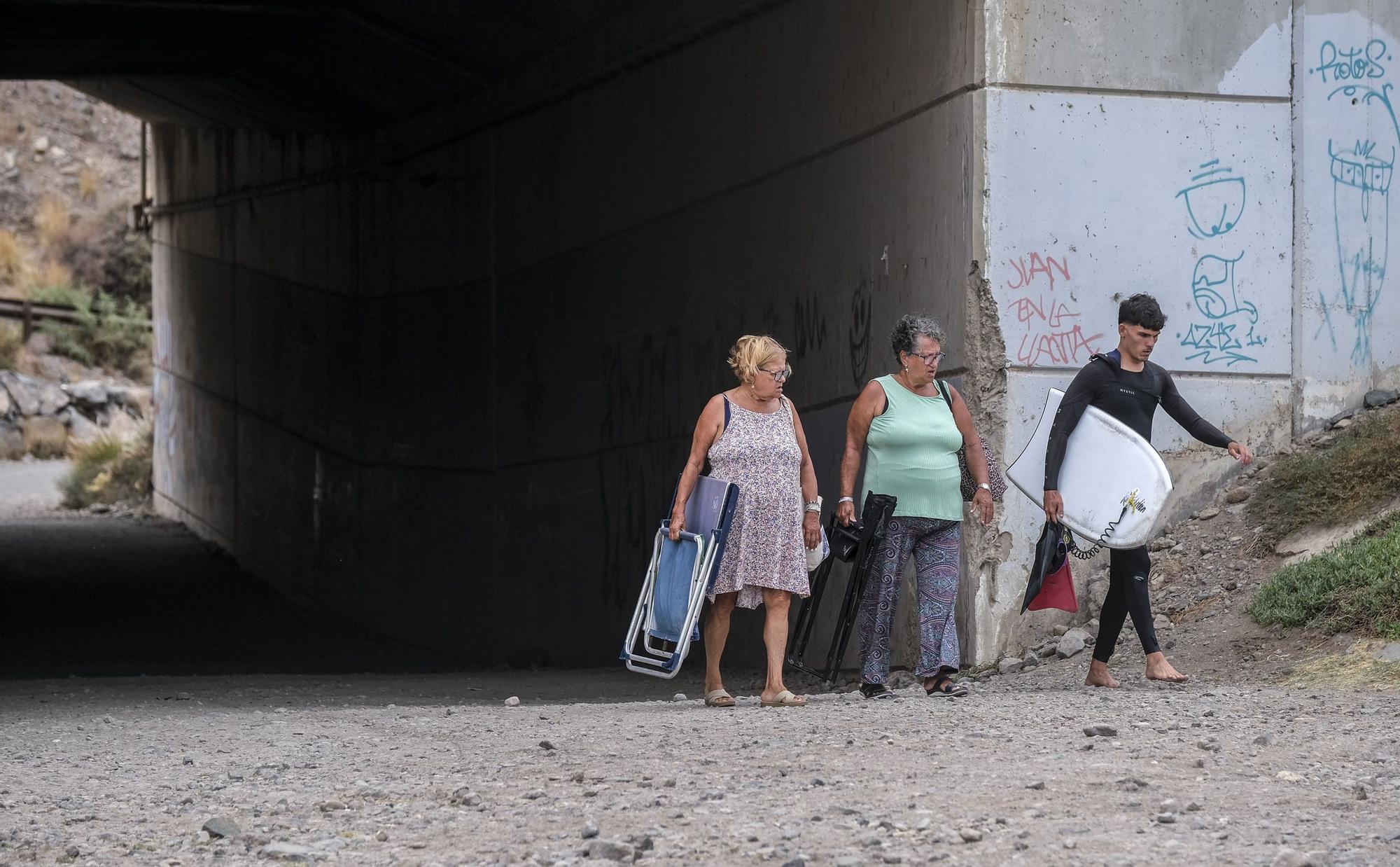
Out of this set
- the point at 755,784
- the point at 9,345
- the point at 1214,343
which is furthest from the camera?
the point at 9,345

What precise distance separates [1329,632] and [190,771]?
15.6 feet

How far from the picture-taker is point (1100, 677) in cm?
750

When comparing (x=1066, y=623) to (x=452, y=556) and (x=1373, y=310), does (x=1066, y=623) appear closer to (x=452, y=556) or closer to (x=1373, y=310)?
(x=1373, y=310)

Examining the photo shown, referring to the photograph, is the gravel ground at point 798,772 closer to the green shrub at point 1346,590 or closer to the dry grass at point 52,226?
the green shrub at point 1346,590

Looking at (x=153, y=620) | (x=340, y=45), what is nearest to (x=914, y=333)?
(x=340, y=45)

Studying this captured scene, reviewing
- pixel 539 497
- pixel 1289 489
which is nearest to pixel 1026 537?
pixel 1289 489

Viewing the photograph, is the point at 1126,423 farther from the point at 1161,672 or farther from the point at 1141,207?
the point at 1141,207

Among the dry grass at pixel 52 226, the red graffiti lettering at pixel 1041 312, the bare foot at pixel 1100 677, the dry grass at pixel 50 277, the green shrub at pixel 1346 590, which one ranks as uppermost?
the dry grass at pixel 52 226

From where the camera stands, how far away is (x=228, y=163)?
2202 centimetres

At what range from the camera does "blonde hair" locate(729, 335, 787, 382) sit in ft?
24.2

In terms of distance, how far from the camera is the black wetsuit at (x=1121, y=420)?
741 cm

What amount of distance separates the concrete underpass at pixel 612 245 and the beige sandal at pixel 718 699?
61.6 inches

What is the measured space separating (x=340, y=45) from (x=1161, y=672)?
10.5m

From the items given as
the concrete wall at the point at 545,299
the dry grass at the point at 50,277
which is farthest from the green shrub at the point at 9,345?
the concrete wall at the point at 545,299
